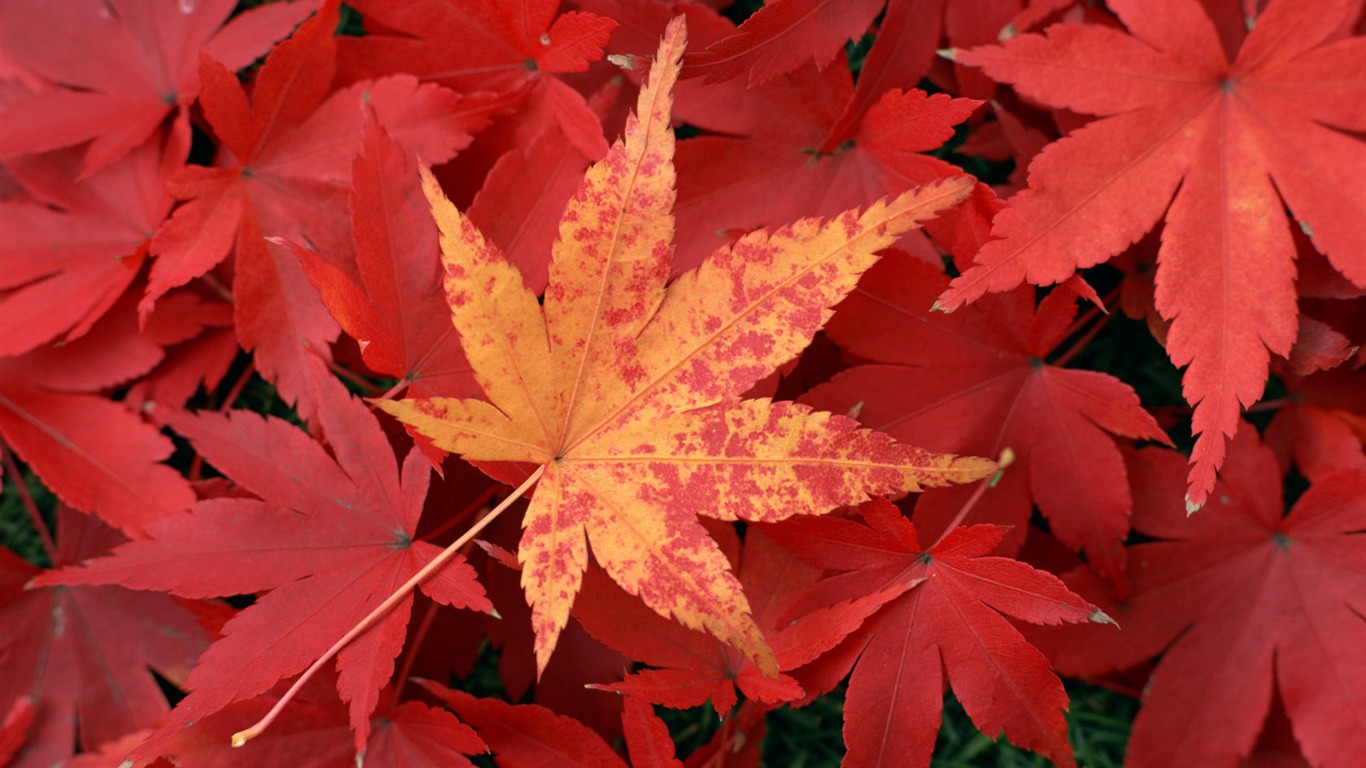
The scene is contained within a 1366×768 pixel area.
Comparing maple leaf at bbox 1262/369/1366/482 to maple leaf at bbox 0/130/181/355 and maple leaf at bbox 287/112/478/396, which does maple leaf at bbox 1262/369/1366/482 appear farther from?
maple leaf at bbox 0/130/181/355

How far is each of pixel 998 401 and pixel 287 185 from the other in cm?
72

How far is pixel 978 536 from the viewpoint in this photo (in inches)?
27.1

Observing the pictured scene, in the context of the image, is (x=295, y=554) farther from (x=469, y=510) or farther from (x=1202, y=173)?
(x=1202, y=173)

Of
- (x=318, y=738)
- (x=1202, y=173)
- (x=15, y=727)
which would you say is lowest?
(x=15, y=727)

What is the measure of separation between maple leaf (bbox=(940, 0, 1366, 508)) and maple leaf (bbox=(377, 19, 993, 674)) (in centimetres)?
14

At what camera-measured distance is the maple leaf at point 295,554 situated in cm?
73

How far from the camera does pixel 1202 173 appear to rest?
0.73 metres

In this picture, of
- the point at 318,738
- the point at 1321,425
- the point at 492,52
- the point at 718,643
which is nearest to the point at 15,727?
the point at 318,738

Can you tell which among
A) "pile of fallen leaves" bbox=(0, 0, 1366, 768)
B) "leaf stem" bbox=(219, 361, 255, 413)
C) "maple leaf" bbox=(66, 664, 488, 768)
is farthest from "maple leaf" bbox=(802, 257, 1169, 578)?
"leaf stem" bbox=(219, 361, 255, 413)

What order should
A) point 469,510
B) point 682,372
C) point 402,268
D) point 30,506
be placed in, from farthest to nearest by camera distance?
point 30,506
point 469,510
point 402,268
point 682,372

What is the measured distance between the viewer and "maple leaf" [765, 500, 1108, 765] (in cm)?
71

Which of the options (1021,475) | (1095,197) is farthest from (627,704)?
(1095,197)

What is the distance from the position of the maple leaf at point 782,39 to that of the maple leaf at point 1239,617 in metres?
0.50

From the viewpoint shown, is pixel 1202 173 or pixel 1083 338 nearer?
pixel 1202 173
